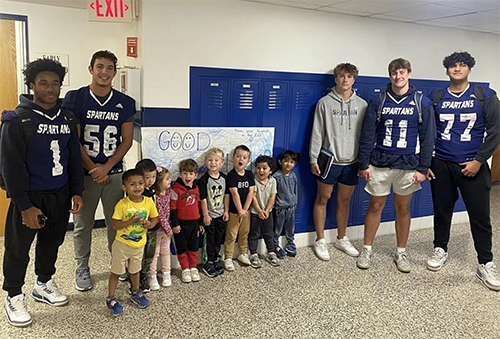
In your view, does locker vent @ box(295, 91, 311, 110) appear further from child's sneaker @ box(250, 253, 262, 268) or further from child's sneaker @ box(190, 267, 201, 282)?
child's sneaker @ box(190, 267, 201, 282)

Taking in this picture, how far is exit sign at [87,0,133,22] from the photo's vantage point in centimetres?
276

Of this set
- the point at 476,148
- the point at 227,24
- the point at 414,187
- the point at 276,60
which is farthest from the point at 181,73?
the point at 476,148

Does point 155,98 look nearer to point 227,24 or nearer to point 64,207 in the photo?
point 227,24

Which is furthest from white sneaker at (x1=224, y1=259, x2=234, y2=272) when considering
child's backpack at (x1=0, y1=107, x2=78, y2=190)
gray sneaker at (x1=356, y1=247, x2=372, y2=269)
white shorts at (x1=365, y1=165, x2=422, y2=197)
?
child's backpack at (x1=0, y1=107, x2=78, y2=190)

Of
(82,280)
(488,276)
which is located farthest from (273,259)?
(488,276)

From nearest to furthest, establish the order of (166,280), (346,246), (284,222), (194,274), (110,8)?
(110,8) < (166,280) < (194,274) < (284,222) < (346,246)

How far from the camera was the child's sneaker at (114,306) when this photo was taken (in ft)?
8.32

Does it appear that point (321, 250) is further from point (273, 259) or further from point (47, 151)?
point (47, 151)

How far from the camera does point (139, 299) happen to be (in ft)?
8.69

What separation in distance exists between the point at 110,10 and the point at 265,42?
1.18 meters

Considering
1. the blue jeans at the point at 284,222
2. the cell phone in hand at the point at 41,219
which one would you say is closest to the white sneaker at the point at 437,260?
the blue jeans at the point at 284,222

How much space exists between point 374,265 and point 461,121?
1.32 m

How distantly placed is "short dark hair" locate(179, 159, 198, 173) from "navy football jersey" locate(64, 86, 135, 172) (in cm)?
48

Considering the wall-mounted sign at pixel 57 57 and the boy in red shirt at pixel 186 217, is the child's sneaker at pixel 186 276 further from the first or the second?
the wall-mounted sign at pixel 57 57
